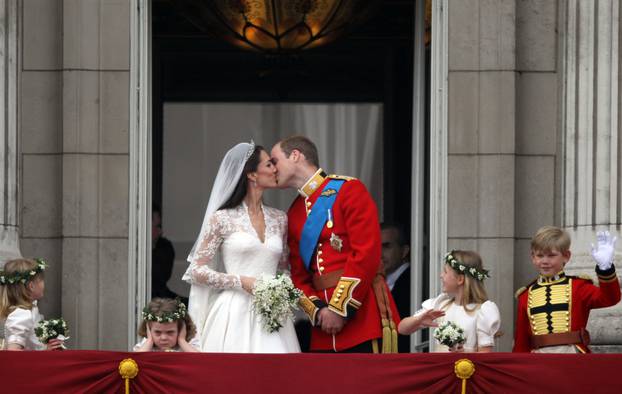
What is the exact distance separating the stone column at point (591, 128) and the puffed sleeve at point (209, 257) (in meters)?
2.70

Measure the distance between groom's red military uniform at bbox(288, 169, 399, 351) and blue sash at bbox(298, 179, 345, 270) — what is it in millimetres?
27

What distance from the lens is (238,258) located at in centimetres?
987

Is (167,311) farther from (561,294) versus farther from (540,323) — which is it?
(561,294)

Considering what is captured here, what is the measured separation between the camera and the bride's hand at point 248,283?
9711mm

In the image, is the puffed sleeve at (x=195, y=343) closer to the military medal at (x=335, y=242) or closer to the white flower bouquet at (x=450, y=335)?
the military medal at (x=335, y=242)

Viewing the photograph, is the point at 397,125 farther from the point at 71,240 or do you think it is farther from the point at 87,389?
the point at 87,389

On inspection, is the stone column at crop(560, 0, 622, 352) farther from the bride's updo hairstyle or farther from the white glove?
the bride's updo hairstyle

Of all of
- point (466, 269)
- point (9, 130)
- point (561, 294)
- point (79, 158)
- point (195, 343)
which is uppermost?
point (9, 130)

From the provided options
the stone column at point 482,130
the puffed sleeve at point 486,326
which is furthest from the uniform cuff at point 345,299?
the stone column at point 482,130

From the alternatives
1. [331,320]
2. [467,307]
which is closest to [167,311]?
[331,320]

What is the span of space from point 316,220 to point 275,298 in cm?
71

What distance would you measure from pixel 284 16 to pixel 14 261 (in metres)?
5.44

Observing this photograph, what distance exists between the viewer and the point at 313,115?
16.6 m

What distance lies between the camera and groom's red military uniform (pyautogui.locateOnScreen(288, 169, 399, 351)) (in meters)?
9.70
